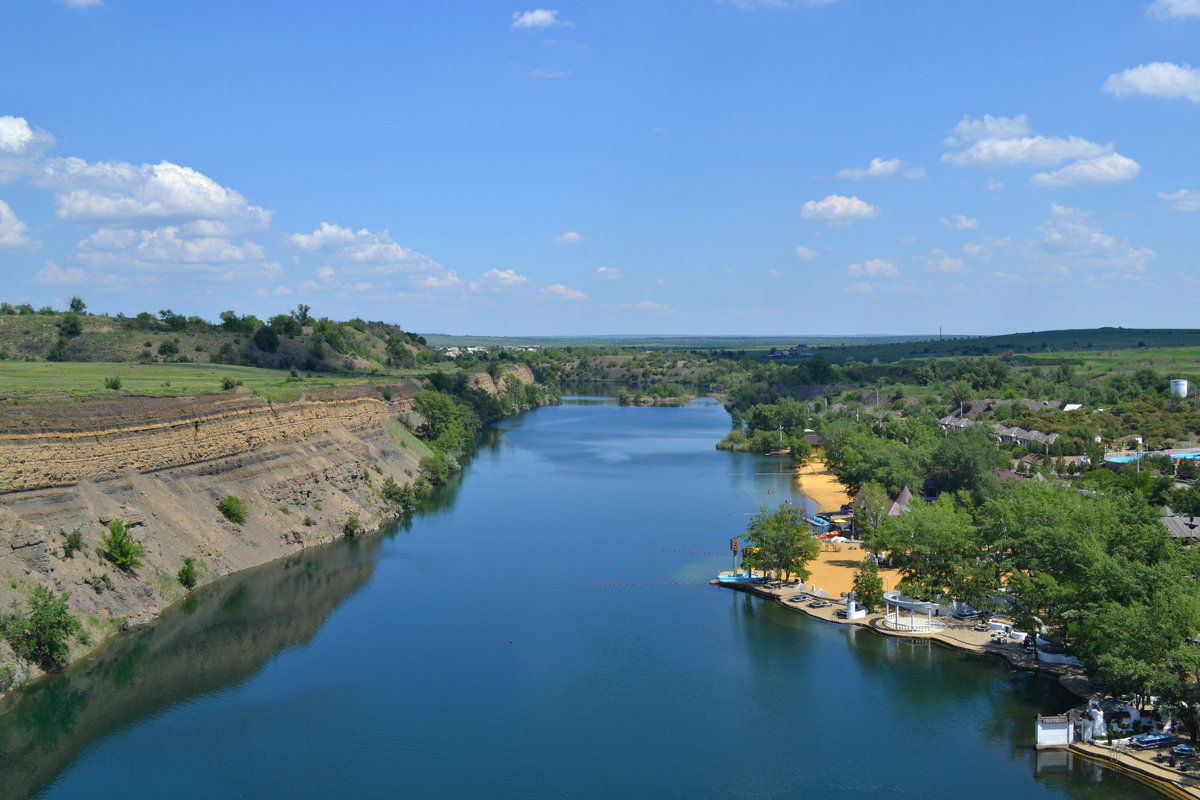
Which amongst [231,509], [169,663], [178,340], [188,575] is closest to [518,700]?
[169,663]

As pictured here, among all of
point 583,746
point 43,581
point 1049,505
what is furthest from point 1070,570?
point 43,581

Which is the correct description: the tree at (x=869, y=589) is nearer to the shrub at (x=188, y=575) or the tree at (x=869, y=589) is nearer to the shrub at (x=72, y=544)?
the shrub at (x=188, y=575)

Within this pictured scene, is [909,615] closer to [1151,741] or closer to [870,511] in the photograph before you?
[870,511]

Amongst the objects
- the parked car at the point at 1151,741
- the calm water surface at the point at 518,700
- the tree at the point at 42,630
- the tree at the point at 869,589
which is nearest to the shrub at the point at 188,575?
the calm water surface at the point at 518,700

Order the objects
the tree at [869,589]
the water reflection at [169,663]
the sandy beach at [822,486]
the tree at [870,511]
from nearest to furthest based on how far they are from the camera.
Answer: the water reflection at [169,663]
the tree at [869,589]
the tree at [870,511]
the sandy beach at [822,486]

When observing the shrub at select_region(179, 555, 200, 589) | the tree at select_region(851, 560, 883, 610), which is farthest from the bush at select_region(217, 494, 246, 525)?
the tree at select_region(851, 560, 883, 610)

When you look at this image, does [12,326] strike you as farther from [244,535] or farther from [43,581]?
[43,581]

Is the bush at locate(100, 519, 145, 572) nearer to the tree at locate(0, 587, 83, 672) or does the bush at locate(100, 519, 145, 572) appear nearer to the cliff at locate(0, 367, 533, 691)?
the cliff at locate(0, 367, 533, 691)
